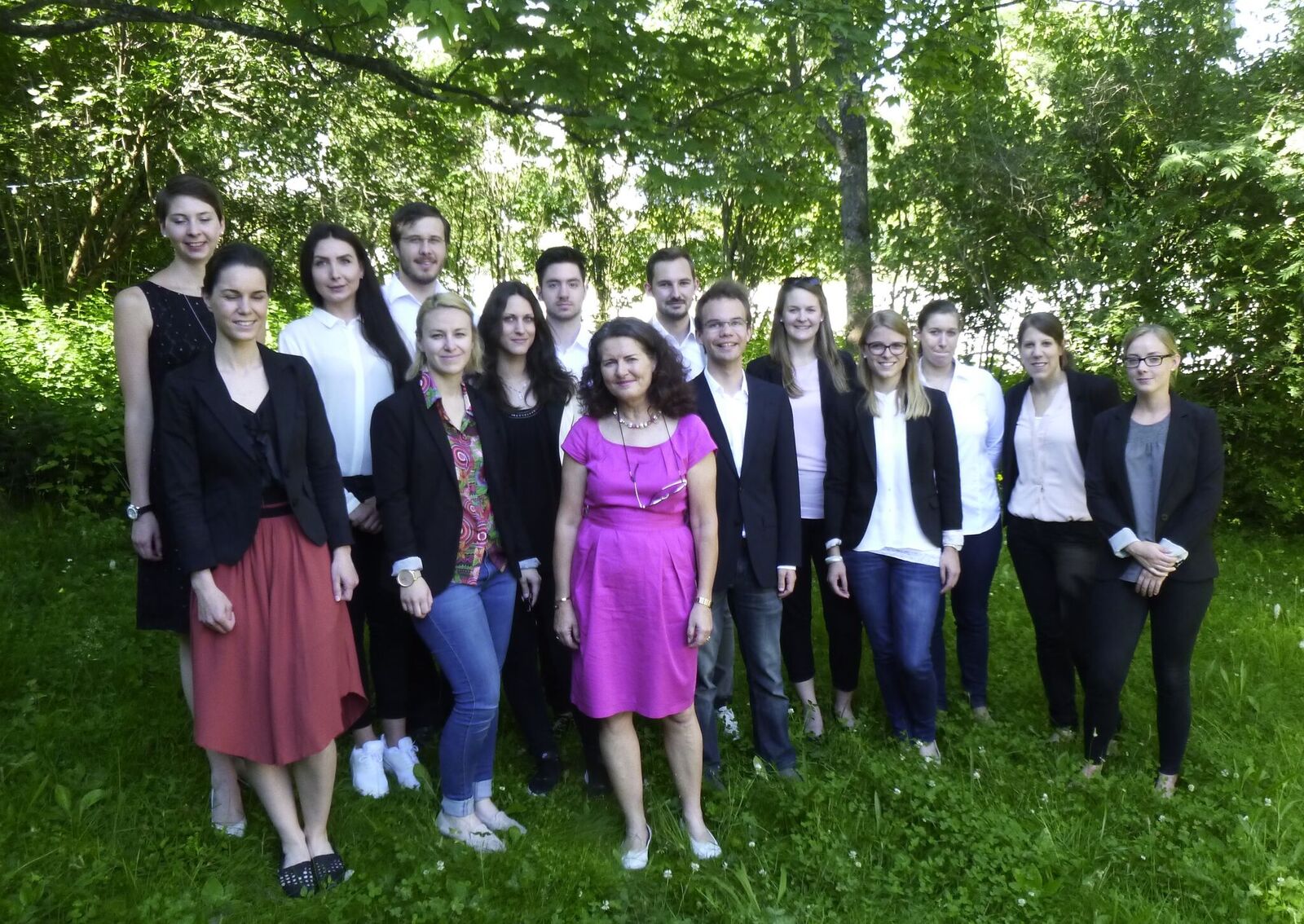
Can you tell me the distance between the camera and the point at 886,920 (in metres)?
3.17

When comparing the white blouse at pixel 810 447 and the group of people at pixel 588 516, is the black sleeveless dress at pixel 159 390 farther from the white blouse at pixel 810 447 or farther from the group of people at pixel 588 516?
the white blouse at pixel 810 447

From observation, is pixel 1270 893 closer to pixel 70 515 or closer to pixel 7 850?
pixel 7 850

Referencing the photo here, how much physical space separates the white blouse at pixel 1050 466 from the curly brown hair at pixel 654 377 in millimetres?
1927


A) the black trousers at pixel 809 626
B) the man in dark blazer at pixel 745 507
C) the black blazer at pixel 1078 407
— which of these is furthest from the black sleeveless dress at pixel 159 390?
the black blazer at pixel 1078 407

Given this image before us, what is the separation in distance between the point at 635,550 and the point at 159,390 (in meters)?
1.76

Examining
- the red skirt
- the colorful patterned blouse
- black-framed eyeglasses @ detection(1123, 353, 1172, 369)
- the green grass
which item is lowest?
the green grass

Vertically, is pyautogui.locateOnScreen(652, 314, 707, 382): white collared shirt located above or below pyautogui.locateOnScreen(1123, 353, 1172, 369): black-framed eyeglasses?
above

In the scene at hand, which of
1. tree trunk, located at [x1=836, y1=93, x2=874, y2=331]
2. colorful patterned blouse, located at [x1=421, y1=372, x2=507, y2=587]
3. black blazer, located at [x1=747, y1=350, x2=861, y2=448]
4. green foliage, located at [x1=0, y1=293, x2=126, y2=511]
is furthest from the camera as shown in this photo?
tree trunk, located at [x1=836, y1=93, x2=874, y2=331]

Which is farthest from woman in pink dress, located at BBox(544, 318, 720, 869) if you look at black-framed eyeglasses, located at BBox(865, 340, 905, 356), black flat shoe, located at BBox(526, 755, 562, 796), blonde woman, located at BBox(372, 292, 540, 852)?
black-framed eyeglasses, located at BBox(865, 340, 905, 356)

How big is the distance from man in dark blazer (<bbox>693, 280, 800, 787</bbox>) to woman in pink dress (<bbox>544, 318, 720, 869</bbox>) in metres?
0.30

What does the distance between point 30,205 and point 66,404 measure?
5.71m

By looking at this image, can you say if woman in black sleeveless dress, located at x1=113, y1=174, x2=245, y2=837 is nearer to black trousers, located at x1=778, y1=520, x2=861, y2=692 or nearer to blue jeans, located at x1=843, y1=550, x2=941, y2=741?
black trousers, located at x1=778, y1=520, x2=861, y2=692

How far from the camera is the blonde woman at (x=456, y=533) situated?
3410 millimetres

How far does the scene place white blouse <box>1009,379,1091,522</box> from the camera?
435cm
